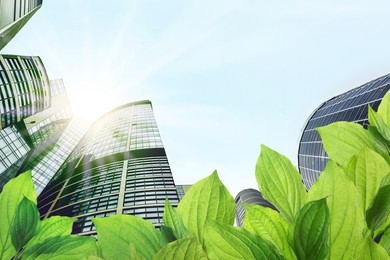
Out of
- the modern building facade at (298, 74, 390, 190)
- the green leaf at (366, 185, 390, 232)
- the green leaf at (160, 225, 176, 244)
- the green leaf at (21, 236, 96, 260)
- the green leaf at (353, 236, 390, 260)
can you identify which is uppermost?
the green leaf at (366, 185, 390, 232)

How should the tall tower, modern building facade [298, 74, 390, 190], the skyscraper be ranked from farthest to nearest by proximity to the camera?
1. the tall tower
2. modern building facade [298, 74, 390, 190]
3. the skyscraper

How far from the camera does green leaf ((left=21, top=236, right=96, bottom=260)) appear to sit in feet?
1.63

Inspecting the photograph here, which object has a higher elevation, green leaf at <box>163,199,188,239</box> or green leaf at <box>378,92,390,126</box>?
green leaf at <box>378,92,390,126</box>

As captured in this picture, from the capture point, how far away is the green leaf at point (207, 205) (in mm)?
449

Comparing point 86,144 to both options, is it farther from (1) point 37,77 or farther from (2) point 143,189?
(2) point 143,189

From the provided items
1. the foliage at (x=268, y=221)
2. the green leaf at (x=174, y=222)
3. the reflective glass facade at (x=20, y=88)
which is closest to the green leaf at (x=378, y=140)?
the foliage at (x=268, y=221)

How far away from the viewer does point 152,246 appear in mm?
444

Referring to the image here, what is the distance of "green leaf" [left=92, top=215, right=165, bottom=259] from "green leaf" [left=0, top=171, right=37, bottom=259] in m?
0.18

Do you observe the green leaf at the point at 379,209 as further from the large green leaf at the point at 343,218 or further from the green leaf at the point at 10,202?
the green leaf at the point at 10,202

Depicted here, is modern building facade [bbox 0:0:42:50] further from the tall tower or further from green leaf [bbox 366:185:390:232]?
green leaf [bbox 366:185:390:232]

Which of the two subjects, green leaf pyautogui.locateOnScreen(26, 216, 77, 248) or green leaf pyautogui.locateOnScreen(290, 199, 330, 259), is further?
green leaf pyautogui.locateOnScreen(26, 216, 77, 248)

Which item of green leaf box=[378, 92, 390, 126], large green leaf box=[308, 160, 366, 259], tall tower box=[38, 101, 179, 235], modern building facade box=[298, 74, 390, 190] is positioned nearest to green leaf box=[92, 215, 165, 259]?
large green leaf box=[308, 160, 366, 259]

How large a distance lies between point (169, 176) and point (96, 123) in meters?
31.7

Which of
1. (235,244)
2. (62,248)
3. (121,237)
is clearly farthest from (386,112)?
(62,248)
